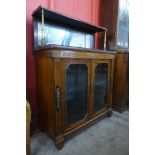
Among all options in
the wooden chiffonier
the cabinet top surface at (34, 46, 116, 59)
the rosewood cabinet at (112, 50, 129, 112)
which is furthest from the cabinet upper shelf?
the rosewood cabinet at (112, 50, 129, 112)

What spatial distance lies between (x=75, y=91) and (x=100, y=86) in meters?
0.50

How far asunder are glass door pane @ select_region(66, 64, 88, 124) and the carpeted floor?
0.80 feet

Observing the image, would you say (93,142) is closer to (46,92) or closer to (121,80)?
(46,92)

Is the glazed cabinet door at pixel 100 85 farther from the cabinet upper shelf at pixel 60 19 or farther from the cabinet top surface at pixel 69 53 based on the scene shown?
the cabinet upper shelf at pixel 60 19

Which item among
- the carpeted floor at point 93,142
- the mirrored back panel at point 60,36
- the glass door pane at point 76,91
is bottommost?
the carpeted floor at point 93,142

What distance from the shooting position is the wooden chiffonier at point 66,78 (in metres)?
1.35

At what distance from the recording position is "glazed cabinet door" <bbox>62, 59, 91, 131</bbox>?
1422 mm

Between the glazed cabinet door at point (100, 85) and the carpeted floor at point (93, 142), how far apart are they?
10.4 inches

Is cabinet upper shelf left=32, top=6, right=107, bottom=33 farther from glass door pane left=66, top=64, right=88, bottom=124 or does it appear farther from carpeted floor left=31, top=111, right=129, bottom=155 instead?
carpeted floor left=31, top=111, right=129, bottom=155

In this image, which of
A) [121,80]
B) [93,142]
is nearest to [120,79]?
[121,80]

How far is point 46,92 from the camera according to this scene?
4.79 ft

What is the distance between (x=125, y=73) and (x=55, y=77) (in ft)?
4.63

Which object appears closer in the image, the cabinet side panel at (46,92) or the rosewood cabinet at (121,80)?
the cabinet side panel at (46,92)

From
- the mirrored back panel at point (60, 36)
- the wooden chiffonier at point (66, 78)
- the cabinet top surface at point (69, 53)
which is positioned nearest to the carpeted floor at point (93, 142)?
the wooden chiffonier at point (66, 78)
